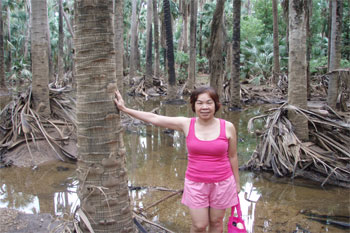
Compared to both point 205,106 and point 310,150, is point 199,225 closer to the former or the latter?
point 205,106

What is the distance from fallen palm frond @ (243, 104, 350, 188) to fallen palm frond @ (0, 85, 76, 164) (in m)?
3.87

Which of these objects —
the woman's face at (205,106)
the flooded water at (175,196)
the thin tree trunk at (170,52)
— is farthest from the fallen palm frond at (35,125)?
the thin tree trunk at (170,52)

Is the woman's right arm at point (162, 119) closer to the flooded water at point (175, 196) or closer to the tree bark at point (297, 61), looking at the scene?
the flooded water at point (175, 196)

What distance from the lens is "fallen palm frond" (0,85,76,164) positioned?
657 cm

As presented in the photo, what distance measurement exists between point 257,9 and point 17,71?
22652 millimetres

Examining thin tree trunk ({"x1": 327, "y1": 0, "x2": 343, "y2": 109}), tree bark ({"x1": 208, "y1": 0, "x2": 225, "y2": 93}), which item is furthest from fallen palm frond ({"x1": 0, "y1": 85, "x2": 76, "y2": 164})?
thin tree trunk ({"x1": 327, "y1": 0, "x2": 343, "y2": 109})

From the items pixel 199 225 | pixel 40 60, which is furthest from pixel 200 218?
pixel 40 60

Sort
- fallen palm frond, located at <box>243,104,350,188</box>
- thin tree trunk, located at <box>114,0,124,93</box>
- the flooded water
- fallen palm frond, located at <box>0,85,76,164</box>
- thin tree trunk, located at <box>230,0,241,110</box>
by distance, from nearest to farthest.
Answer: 1. the flooded water
2. fallen palm frond, located at <box>243,104,350,188</box>
3. fallen palm frond, located at <box>0,85,76,164</box>
4. thin tree trunk, located at <box>114,0,124,93</box>
5. thin tree trunk, located at <box>230,0,241,110</box>

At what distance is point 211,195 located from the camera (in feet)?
9.66

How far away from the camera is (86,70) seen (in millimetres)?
2906

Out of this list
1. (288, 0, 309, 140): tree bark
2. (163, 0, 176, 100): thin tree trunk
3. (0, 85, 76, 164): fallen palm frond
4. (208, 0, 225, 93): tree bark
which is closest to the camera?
(288, 0, 309, 140): tree bark

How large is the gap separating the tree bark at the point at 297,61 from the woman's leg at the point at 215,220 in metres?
3.79

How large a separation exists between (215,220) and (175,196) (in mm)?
2066

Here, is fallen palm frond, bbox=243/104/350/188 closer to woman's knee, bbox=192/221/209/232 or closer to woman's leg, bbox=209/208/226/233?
woman's leg, bbox=209/208/226/233
